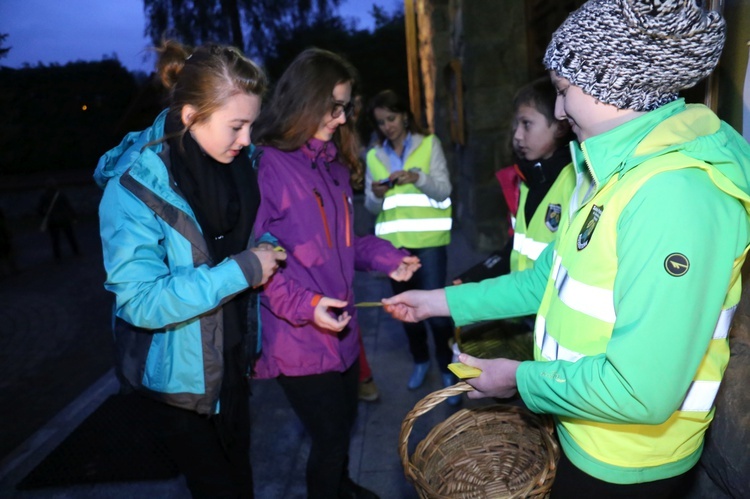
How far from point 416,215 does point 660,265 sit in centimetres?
274

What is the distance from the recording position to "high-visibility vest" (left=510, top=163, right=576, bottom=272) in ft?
7.48

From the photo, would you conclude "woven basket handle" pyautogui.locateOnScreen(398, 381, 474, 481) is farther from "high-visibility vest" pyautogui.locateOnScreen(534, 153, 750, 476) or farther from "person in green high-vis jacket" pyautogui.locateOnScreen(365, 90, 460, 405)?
"person in green high-vis jacket" pyautogui.locateOnScreen(365, 90, 460, 405)

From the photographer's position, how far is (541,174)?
2.50 m

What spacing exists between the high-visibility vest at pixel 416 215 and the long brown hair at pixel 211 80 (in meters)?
1.93

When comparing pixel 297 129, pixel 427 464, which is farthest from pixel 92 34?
pixel 427 464

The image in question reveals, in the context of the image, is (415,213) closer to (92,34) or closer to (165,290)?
(165,290)

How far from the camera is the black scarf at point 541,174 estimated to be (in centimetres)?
246

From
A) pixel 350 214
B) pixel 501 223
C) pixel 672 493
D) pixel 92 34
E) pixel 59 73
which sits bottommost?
pixel 501 223

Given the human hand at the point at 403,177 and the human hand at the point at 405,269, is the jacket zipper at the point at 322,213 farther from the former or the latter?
the human hand at the point at 403,177

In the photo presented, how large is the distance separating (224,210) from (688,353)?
1507 mm

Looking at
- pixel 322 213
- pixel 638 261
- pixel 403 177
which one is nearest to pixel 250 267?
pixel 322 213

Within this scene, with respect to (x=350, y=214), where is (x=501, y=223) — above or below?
below

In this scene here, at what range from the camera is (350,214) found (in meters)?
2.39

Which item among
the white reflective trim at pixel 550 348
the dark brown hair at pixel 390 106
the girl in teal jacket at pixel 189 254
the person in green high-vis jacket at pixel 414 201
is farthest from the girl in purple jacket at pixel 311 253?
the dark brown hair at pixel 390 106
